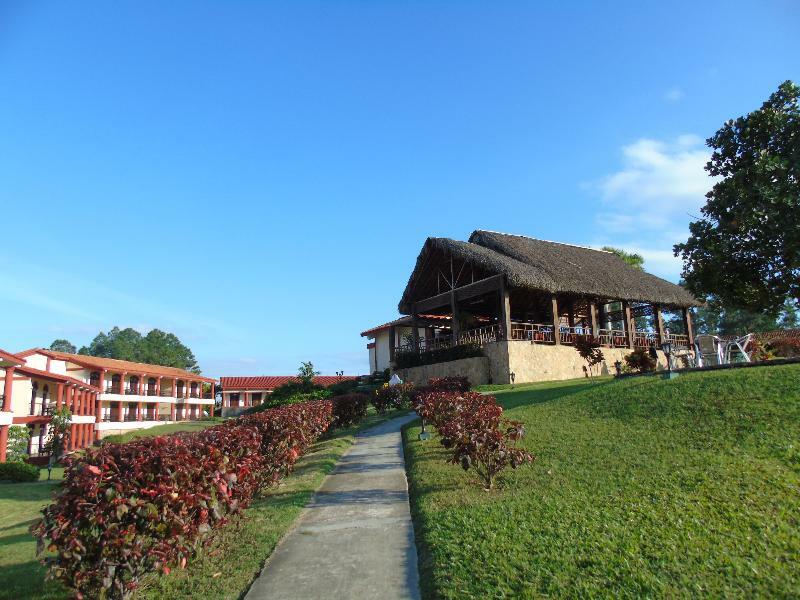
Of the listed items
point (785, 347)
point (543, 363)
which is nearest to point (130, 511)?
point (543, 363)

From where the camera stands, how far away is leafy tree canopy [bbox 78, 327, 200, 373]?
2889 inches

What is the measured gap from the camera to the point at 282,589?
168 inches

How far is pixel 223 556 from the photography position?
5.08 meters

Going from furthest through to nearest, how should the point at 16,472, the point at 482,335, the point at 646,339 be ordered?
the point at 646,339, the point at 482,335, the point at 16,472

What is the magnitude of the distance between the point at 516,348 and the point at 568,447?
12.7 meters

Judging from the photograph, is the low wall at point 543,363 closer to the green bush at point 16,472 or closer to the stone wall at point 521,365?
the stone wall at point 521,365

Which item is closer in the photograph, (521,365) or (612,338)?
(521,365)

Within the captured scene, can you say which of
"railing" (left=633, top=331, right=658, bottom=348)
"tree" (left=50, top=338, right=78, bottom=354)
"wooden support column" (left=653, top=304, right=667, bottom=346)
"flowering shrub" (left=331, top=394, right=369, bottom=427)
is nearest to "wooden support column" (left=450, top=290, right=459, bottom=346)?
"flowering shrub" (left=331, top=394, right=369, bottom=427)

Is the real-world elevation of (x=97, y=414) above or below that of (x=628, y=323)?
below

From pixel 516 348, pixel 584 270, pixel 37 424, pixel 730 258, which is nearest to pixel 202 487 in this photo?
pixel 730 258

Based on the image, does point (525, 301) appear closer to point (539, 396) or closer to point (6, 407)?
point (539, 396)

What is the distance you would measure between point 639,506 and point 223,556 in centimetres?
392

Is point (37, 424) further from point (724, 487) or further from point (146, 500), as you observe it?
point (724, 487)

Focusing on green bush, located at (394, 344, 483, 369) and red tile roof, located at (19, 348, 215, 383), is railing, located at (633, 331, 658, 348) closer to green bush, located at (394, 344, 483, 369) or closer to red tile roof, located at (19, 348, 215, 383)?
green bush, located at (394, 344, 483, 369)
